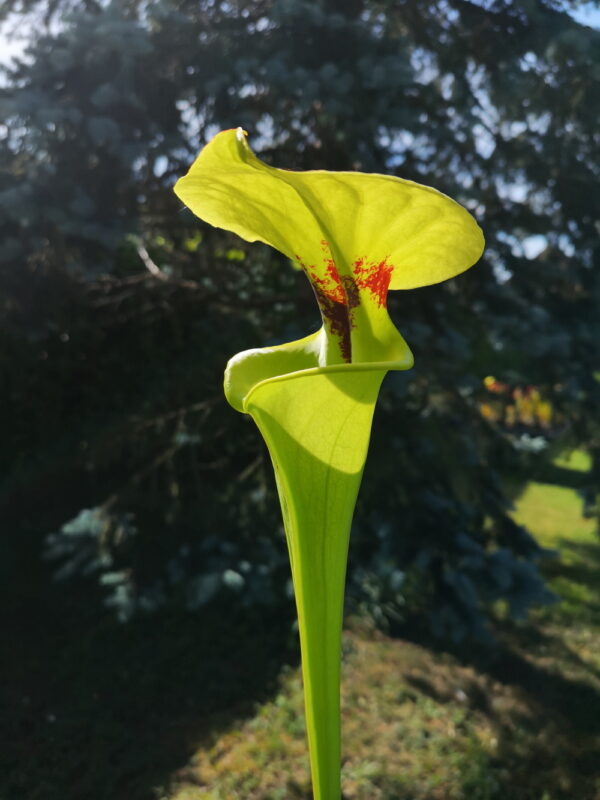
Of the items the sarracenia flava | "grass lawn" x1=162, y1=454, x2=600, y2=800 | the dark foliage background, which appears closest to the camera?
the sarracenia flava

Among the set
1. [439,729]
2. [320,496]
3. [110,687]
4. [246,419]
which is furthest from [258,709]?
[320,496]

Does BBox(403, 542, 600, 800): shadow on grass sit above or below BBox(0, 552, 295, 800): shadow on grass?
above

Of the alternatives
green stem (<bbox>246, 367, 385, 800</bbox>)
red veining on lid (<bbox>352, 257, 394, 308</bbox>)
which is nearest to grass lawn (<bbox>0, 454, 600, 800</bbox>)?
green stem (<bbox>246, 367, 385, 800</bbox>)

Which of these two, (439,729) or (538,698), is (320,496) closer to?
(439,729)

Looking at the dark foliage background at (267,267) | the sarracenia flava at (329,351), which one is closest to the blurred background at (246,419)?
the dark foliage background at (267,267)

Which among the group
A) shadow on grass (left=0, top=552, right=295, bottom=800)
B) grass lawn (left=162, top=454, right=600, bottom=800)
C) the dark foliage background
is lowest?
shadow on grass (left=0, top=552, right=295, bottom=800)

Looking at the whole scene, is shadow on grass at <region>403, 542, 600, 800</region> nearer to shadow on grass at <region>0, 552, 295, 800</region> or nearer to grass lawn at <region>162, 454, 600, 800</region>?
grass lawn at <region>162, 454, 600, 800</region>

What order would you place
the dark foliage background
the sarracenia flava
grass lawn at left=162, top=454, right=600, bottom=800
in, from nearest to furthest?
the sarracenia flava → the dark foliage background → grass lawn at left=162, top=454, right=600, bottom=800

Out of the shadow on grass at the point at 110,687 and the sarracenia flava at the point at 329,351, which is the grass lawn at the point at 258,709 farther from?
the sarracenia flava at the point at 329,351
